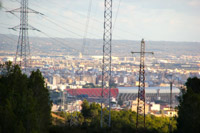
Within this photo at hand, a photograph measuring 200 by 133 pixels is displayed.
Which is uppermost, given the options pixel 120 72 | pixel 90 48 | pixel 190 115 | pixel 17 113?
pixel 90 48

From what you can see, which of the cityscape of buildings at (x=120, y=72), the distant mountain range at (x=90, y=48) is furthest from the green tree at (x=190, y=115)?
the distant mountain range at (x=90, y=48)

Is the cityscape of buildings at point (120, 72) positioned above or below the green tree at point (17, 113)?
above

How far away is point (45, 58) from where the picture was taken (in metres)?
104

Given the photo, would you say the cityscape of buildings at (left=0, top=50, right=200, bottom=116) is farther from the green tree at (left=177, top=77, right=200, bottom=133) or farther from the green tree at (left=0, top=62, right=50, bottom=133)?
the green tree at (left=0, top=62, right=50, bottom=133)

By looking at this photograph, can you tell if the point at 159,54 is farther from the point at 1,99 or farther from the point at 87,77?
the point at 1,99

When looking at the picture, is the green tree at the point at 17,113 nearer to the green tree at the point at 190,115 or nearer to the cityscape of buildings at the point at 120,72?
the green tree at the point at 190,115

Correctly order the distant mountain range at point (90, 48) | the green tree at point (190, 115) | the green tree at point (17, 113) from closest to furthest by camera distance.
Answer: the green tree at point (17, 113) < the green tree at point (190, 115) < the distant mountain range at point (90, 48)

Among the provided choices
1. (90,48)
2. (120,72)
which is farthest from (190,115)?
(120,72)

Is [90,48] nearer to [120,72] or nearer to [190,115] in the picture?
[120,72]

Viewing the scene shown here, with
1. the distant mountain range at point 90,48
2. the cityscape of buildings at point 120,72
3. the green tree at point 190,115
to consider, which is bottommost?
the green tree at point 190,115

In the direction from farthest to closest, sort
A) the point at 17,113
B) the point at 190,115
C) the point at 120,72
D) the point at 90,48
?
the point at 120,72 < the point at 90,48 < the point at 190,115 < the point at 17,113

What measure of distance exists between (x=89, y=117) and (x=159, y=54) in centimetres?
8647

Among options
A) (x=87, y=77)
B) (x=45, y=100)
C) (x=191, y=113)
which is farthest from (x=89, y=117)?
Result: (x=87, y=77)

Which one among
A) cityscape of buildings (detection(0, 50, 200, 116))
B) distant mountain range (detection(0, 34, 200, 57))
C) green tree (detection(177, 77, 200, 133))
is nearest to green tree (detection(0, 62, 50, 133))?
green tree (detection(177, 77, 200, 133))
